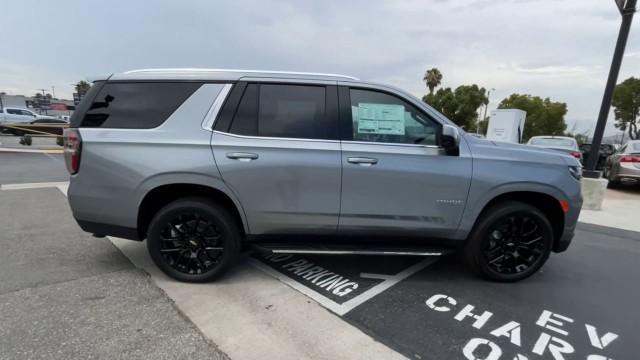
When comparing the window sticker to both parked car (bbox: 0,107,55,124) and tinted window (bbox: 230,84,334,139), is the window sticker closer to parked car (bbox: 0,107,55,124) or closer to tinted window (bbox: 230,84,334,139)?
tinted window (bbox: 230,84,334,139)

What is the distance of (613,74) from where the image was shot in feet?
21.9

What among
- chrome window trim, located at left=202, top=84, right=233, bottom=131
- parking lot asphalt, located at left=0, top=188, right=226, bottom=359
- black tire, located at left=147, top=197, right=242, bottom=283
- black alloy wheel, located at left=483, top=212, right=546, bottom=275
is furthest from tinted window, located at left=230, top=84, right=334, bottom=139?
black alloy wheel, located at left=483, top=212, right=546, bottom=275

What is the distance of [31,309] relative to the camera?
2.56 m

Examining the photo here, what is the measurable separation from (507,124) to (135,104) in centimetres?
1813

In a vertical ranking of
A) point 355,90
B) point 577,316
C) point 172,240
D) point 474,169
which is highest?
point 355,90

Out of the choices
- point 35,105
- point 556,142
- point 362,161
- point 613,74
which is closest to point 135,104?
point 362,161

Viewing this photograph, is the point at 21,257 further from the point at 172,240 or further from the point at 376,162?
the point at 376,162

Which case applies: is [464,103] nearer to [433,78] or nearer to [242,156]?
[433,78]

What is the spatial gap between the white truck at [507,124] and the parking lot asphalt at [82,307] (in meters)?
17.5

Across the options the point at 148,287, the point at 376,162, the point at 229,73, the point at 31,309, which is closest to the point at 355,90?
the point at 376,162

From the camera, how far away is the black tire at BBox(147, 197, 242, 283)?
2.97 m

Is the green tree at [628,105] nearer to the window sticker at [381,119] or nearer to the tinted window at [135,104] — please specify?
the window sticker at [381,119]

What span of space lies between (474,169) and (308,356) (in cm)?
211

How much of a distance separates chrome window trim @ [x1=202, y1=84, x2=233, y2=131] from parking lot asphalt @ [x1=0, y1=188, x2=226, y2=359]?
4.96 feet
